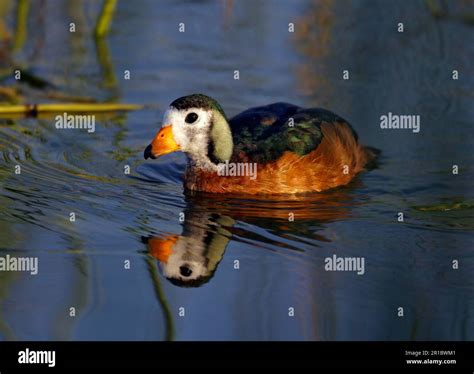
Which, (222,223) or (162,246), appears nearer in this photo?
(162,246)

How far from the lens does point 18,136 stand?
43.7 feet

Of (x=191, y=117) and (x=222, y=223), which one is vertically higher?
(x=191, y=117)

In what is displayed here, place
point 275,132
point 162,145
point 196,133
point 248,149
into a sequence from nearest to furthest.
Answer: point 162,145 → point 196,133 → point 248,149 → point 275,132

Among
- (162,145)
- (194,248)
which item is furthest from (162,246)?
(162,145)

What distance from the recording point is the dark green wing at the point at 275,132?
A: 474 inches

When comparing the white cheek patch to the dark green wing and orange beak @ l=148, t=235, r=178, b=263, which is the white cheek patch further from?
orange beak @ l=148, t=235, r=178, b=263

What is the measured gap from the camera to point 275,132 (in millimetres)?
12180

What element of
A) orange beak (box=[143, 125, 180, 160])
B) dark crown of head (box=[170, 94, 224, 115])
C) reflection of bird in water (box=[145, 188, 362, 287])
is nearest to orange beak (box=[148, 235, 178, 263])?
reflection of bird in water (box=[145, 188, 362, 287])

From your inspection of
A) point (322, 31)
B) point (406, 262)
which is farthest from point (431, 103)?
point (406, 262)

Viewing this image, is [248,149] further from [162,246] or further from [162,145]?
[162,246]

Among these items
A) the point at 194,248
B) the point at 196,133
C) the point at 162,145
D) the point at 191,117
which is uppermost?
the point at 191,117

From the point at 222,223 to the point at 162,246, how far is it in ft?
2.93

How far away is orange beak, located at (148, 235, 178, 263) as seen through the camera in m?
10.2

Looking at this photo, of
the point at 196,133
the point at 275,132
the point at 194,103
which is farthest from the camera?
the point at 275,132
